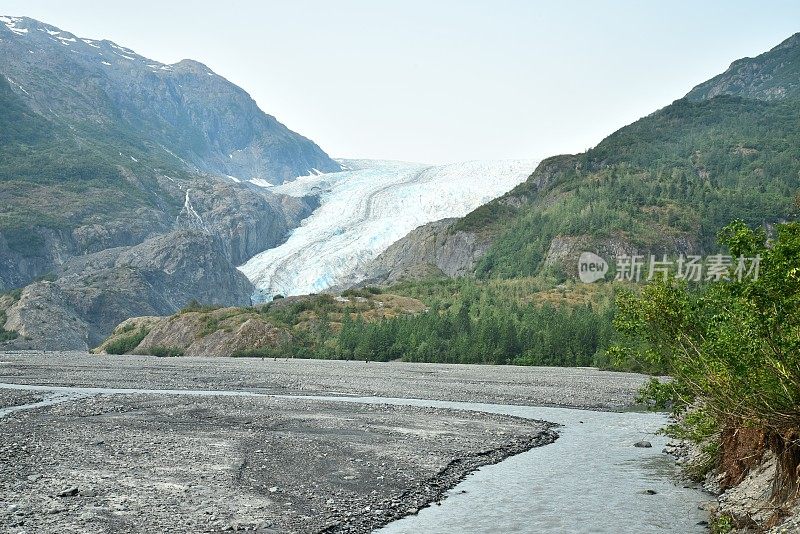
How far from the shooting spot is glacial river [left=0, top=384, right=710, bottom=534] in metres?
17.1

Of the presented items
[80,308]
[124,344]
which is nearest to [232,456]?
[124,344]

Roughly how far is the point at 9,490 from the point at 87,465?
11.4 feet

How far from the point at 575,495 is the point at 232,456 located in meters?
10.2

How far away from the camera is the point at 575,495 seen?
2034 centimetres

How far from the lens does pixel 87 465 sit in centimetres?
2117

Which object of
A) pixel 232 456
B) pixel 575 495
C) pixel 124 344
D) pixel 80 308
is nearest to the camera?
pixel 575 495

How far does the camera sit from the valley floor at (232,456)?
54.3ft

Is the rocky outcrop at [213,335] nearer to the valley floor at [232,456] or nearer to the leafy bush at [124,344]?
the leafy bush at [124,344]

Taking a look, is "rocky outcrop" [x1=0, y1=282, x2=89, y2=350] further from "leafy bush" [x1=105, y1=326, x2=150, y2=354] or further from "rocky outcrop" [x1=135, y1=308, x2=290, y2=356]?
"rocky outcrop" [x1=135, y1=308, x2=290, y2=356]

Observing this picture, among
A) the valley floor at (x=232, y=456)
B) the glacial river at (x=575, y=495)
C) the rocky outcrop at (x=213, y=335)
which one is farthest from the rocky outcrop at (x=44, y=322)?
the glacial river at (x=575, y=495)

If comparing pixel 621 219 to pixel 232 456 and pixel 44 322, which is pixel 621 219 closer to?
pixel 44 322

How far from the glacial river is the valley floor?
0.86 m

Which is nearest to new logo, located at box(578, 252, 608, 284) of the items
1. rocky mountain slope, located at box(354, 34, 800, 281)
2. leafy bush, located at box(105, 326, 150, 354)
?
rocky mountain slope, located at box(354, 34, 800, 281)

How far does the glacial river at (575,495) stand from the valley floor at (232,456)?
86 centimetres
